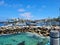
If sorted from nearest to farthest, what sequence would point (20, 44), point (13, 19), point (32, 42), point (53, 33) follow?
point (53, 33) → point (20, 44) → point (32, 42) → point (13, 19)

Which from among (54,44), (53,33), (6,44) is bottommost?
(6,44)

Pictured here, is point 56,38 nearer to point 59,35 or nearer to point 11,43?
point 59,35

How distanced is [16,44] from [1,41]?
0.74 metres

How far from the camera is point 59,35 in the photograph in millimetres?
2732

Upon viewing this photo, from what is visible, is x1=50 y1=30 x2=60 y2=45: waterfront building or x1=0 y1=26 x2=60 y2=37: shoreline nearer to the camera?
x1=50 y1=30 x2=60 y2=45: waterfront building

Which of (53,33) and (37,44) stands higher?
(53,33)

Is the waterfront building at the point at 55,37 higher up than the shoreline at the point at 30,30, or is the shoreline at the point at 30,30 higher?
the waterfront building at the point at 55,37

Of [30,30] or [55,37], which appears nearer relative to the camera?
[55,37]

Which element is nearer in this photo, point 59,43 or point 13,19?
point 59,43

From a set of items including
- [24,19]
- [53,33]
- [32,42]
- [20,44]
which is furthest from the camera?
[24,19]

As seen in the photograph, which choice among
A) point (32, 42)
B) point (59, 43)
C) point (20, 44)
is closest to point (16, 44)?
point (20, 44)

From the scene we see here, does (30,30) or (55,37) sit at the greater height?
(55,37)

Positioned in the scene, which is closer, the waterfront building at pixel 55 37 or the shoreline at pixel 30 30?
the waterfront building at pixel 55 37

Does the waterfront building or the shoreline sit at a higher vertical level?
the waterfront building
